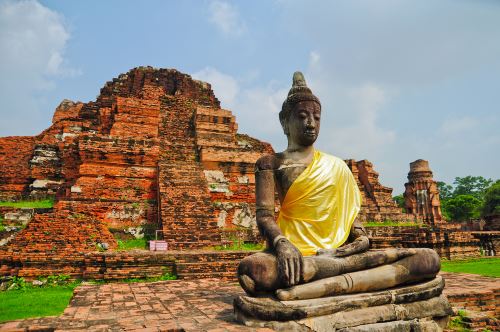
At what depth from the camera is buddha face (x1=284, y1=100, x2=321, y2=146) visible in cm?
443

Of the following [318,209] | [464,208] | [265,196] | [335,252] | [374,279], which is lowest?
[374,279]

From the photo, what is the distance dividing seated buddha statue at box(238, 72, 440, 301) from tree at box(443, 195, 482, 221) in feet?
143

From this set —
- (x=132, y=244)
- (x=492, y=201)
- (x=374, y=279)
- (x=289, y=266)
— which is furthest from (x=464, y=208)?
(x=289, y=266)

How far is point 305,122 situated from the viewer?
443cm

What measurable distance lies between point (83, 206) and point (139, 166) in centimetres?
240

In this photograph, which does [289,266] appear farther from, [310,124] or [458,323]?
[458,323]

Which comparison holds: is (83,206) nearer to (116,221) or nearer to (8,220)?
(116,221)

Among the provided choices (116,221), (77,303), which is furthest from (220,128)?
(77,303)

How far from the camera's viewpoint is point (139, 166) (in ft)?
38.3

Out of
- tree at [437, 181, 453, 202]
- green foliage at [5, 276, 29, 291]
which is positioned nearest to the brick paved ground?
green foliage at [5, 276, 29, 291]

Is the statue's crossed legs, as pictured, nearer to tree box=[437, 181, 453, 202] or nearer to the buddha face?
the buddha face

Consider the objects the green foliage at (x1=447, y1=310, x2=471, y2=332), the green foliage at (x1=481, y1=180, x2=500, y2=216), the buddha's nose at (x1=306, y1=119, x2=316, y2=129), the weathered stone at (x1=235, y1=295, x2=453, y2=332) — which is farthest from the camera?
the green foliage at (x1=481, y1=180, x2=500, y2=216)

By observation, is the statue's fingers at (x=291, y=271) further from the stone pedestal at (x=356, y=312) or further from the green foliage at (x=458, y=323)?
the green foliage at (x=458, y=323)

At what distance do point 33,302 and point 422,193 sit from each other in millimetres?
26368
